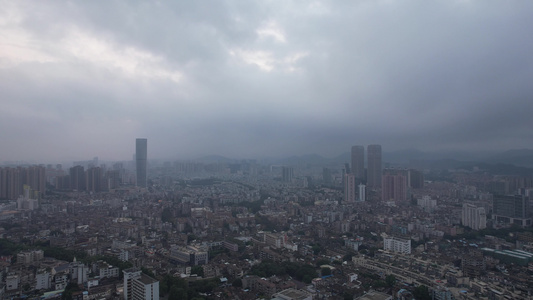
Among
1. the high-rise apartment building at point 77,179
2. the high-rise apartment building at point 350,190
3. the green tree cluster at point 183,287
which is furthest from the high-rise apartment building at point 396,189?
the high-rise apartment building at point 77,179

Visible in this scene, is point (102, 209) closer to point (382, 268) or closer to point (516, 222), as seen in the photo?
point (382, 268)

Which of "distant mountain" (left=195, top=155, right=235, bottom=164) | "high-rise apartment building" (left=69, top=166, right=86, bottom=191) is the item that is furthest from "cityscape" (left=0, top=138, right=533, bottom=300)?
"distant mountain" (left=195, top=155, right=235, bottom=164)

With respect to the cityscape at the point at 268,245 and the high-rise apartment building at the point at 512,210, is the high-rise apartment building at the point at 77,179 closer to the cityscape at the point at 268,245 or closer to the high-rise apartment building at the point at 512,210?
the cityscape at the point at 268,245

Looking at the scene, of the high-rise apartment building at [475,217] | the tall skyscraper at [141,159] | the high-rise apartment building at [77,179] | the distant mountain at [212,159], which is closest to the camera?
the high-rise apartment building at [475,217]

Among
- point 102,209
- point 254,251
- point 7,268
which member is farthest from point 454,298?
point 102,209

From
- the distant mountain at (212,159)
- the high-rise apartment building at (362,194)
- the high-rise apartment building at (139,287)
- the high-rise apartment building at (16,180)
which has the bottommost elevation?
the high-rise apartment building at (362,194)

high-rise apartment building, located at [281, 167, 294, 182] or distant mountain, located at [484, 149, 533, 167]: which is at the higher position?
distant mountain, located at [484, 149, 533, 167]

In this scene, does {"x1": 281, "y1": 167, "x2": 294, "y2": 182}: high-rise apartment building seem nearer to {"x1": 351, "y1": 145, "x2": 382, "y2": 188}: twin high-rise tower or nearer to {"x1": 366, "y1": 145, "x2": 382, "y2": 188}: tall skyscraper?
{"x1": 351, "y1": 145, "x2": 382, "y2": 188}: twin high-rise tower
